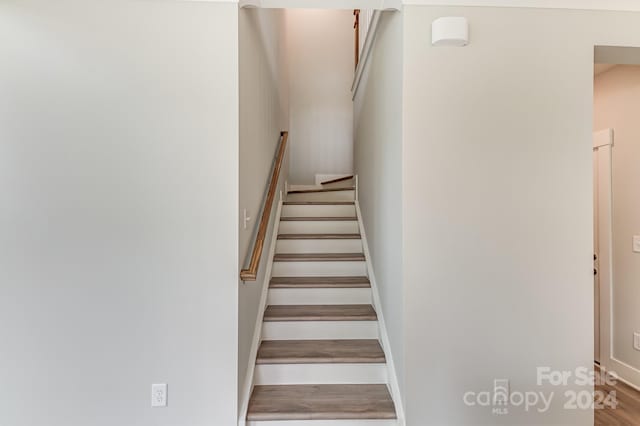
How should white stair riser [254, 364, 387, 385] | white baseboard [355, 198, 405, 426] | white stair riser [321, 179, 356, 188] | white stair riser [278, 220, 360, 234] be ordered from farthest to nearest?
white stair riser [321, 179, 356, 188], white stair riser [278, 220, 360, 234], white stair riser [254, 364, 387, 385], white baseboard [355, 198, 405, 426]

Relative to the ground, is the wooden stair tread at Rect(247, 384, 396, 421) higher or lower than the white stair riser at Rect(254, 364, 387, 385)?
lower

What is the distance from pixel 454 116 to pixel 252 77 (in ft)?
4.39

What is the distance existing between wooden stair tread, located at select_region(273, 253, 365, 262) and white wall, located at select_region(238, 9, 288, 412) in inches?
8.2

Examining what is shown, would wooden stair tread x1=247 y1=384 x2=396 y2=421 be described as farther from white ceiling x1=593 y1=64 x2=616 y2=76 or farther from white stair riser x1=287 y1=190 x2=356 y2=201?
white ceiling x1=593 y1=64 x2=616 y2=76

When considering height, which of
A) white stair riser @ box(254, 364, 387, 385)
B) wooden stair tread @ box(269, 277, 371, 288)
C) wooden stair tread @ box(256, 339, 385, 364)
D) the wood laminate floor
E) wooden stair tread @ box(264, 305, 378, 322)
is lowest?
the wood laminate floor

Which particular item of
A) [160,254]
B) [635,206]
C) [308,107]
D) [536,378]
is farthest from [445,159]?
[308,107]

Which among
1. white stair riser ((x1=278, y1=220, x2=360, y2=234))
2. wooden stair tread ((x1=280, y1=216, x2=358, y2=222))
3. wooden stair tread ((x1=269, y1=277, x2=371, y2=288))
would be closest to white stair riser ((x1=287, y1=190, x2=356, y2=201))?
wooden stair tread ((x1=280, y1=216, x2=358, y2=222))

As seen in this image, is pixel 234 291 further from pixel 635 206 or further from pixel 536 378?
pixel 635 206

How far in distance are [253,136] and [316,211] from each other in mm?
1530

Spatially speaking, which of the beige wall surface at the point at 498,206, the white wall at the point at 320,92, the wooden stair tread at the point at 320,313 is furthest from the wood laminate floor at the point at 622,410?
the white wall at the point at 320,92

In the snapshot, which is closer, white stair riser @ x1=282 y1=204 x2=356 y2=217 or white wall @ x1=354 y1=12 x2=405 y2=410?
white wall @ x1=354 y1=12 x2=405 y2=410

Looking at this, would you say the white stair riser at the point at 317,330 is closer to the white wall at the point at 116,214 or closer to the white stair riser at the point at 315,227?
the white wall at the point at 116,214

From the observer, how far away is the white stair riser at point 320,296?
272 cm

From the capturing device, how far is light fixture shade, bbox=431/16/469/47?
1.72 m
